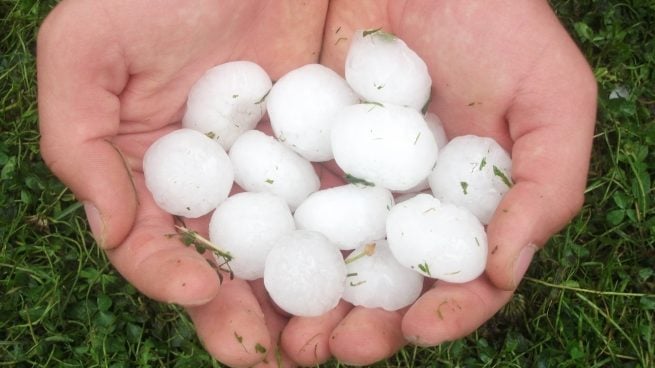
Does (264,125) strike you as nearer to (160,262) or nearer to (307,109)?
(307,109)

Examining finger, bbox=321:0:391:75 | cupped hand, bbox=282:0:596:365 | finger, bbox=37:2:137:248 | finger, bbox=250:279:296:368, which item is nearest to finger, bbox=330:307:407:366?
cupped hand, bbox=282:0:596:365

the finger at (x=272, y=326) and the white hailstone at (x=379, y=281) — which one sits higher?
the white hailstone at (x=379, y=281)

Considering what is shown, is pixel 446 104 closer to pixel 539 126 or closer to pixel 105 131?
pixel 539 126

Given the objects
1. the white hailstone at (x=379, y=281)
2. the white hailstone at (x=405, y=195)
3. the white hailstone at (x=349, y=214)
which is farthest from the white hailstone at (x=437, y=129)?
the white hailstone at (x=379, y=281)

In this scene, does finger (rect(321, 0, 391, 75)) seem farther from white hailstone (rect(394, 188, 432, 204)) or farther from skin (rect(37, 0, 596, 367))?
white hailstone (rect(394, 188, 432, 204))

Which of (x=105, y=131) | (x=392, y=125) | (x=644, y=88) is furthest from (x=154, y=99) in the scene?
(x=644, y=88)

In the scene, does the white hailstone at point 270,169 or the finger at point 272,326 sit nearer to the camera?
the finger at point 272,326

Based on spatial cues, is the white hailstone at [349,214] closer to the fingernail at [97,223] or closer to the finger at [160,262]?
the finger at [160,262]
